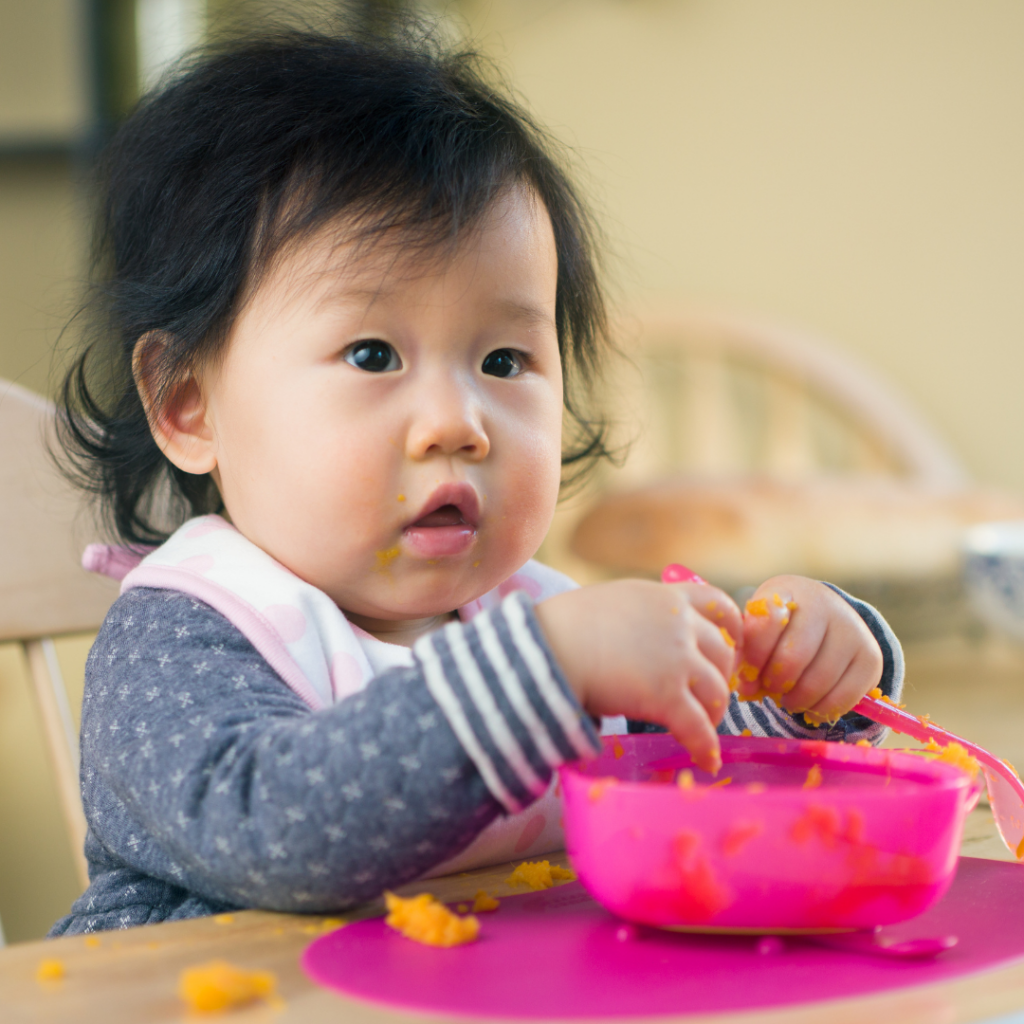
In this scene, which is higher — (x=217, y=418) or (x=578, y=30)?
(x=578, y=30)

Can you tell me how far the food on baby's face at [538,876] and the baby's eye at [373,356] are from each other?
241mm

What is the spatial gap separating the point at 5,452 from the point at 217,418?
22cm

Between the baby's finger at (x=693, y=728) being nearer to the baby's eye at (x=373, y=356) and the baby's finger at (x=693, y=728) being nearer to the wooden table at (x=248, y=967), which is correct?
the wooden table at (x=248, y=967)

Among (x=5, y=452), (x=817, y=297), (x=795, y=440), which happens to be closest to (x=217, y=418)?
(x=5, y=452)

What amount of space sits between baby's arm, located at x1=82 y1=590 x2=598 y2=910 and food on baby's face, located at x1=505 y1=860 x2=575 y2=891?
83 mm

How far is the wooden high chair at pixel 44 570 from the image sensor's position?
0.73m

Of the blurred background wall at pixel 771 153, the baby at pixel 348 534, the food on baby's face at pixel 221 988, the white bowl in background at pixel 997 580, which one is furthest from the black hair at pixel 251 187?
the blurred background wall at pixel 771 153

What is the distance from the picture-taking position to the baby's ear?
0.64m

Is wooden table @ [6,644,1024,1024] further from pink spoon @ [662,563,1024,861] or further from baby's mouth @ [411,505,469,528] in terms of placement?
baby's mouth @ [411,505,469,528]

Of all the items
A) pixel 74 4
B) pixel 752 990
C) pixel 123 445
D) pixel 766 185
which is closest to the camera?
pixel 752 990

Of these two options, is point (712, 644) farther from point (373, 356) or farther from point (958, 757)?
point (373, 356)

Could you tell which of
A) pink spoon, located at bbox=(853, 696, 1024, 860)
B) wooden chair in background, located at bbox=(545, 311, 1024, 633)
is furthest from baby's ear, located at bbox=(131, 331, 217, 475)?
wooden chair in background, located at bbox=(545, 311, 1024, 633)

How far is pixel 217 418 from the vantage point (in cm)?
62

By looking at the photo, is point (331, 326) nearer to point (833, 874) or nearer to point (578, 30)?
point (833, 874)
